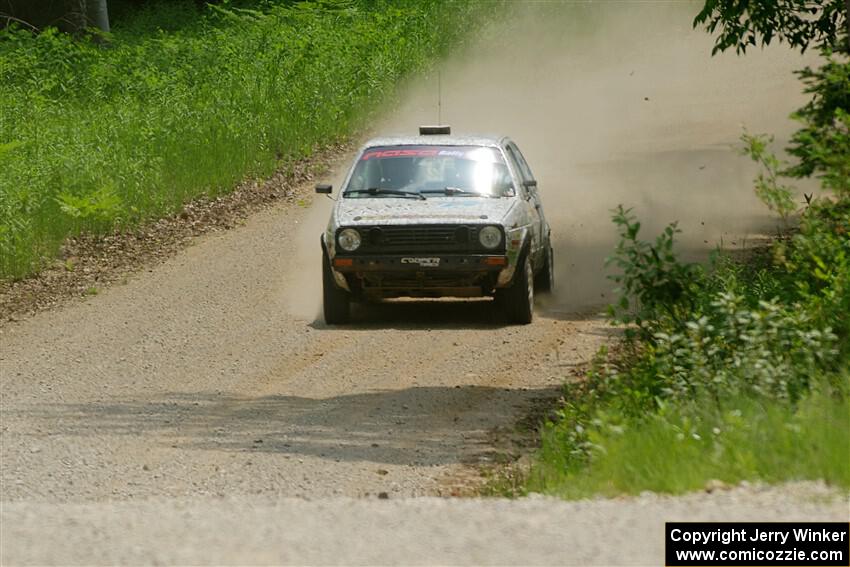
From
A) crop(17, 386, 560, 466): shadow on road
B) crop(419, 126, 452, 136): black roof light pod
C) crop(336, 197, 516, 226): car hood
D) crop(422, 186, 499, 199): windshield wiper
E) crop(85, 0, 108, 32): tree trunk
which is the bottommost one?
crop(17, 386, 560, 466): shadow on road

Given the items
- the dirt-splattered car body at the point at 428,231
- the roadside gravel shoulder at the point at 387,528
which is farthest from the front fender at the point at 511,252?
the roadside gravel shoulder at the point at 387,528

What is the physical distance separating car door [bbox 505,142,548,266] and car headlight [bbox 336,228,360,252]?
1.87 m

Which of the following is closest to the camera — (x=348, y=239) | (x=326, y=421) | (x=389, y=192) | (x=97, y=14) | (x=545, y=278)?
(x=326, y=421)

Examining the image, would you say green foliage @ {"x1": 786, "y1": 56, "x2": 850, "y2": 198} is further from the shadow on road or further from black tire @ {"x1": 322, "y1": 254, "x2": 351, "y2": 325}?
black tire @ {"x1": 322, "y1": 254, "x2": 351, "y2": 325}

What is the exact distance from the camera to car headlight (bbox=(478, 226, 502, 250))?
14.3m

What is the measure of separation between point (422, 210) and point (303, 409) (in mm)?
3861

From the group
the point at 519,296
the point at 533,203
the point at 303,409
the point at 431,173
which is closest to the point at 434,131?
the point at 431,173

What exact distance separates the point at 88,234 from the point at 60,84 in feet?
24.3

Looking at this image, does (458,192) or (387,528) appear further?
(458,192)

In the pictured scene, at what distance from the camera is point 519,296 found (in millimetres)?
14602

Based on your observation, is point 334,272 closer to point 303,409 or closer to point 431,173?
point 431,173

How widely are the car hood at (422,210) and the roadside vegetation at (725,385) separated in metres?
2.41

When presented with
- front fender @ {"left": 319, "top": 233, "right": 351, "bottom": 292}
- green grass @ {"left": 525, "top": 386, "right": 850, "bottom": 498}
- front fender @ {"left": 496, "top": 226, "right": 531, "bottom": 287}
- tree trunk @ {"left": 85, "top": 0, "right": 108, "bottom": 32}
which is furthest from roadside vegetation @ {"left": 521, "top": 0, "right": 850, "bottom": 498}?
tree trunk @ {"left": 85, "top": 0, "right": 108, "bottom": 32}

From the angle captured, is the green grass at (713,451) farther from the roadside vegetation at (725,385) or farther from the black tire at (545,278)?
the black tire at (545,278)
